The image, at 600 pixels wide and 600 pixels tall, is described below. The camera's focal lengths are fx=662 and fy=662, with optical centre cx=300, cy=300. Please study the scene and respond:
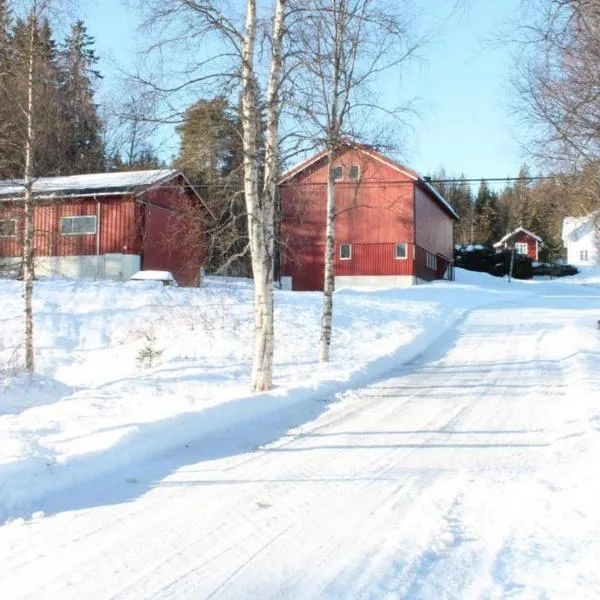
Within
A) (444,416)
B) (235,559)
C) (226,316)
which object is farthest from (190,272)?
(235,559)

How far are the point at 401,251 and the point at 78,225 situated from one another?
16.5m

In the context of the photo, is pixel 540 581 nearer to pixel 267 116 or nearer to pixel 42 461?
pixel 42 461

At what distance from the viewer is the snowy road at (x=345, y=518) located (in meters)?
3.71

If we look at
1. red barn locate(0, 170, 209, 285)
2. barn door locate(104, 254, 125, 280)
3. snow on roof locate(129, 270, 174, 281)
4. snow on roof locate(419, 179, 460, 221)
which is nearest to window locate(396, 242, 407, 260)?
snow on roof locate(419, 179, 460, 221)

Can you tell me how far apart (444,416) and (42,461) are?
5.12 meters

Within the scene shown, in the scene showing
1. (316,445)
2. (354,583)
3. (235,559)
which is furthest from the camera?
(316,445)

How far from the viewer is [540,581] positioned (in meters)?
3.69

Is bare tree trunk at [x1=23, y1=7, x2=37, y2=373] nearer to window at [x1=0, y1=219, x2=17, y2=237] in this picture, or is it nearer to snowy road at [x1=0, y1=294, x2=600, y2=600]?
window at [x1=0, y1=219, x2=17, y2=237]

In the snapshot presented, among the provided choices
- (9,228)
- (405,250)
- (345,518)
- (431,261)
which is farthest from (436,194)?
(345,518)

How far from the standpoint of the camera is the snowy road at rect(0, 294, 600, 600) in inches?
146

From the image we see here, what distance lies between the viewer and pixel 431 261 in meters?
41.1

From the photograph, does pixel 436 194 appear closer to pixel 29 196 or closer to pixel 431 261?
pixel 431 261

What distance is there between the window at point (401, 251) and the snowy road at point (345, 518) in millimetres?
26924

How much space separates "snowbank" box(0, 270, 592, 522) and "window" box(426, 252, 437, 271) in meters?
10.3
